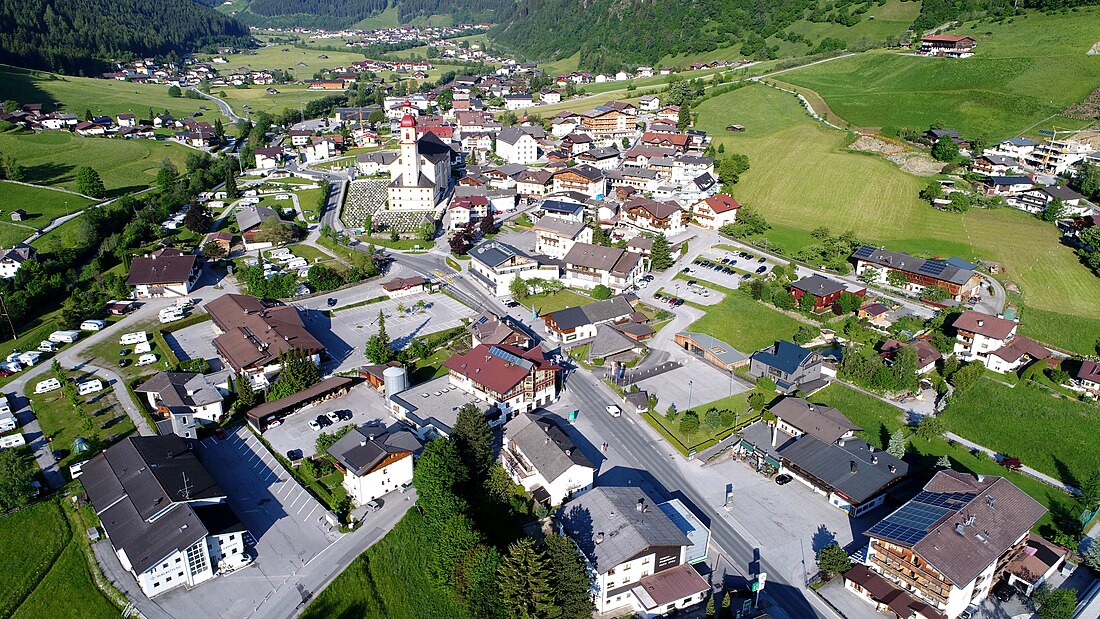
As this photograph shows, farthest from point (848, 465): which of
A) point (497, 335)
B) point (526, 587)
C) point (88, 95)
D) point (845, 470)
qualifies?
point (88, 95)

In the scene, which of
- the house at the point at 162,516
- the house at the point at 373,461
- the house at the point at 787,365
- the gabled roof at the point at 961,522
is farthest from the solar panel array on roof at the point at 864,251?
the house at the point at 162,516

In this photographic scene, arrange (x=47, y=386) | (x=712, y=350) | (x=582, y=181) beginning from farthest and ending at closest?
1. (x=582, y=181)
2. (x=712, y=350)
3. (x=47, y=386)

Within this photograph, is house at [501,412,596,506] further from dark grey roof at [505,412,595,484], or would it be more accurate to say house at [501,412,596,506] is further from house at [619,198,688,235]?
house at [619,198,688,235]

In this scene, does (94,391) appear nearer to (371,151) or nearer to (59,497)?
(59,497)

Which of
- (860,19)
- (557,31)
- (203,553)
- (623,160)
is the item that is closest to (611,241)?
(623,160)

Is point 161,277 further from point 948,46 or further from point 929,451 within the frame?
point 948,46

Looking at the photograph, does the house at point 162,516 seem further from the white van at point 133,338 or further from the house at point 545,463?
the white van at point 133,338
